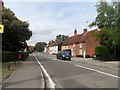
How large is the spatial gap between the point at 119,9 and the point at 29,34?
67.2ft

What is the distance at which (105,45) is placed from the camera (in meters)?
66.2

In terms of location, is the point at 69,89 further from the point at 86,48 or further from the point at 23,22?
the point at 86,48

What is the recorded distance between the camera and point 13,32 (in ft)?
172

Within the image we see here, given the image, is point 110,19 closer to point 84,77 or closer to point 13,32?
point 13,32

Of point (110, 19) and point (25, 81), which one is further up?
point (110, 19)

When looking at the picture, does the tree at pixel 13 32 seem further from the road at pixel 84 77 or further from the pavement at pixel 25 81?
the pavement at pixel 25 81

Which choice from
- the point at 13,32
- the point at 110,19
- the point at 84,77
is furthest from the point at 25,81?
the point at 13,32

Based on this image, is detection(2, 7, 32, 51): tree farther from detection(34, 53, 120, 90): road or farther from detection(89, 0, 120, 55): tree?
detection(34, 53, 120, 90): road

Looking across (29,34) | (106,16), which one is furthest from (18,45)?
(106,16)

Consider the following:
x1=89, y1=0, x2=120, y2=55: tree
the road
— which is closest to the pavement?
the road

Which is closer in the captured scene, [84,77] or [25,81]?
[25,81]

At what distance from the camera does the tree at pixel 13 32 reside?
2014 inches

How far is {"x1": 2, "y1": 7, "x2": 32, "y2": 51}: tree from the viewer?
5116 cm

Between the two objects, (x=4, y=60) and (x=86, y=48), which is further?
(x=86, y=48)
